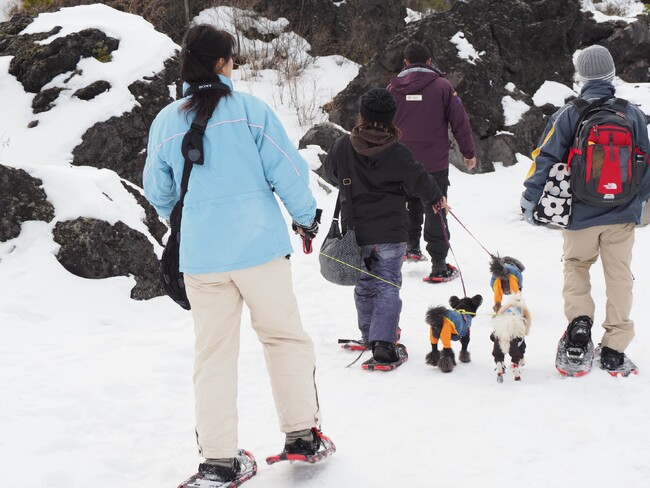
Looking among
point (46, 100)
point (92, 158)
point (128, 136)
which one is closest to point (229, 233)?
point (92, 158)

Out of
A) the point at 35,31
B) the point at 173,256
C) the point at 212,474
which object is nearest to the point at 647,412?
the point at 212,474

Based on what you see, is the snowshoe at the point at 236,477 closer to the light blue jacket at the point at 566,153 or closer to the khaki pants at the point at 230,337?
the khaki pants at the point at 230,337

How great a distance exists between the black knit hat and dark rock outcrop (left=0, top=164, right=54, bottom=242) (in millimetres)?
3342

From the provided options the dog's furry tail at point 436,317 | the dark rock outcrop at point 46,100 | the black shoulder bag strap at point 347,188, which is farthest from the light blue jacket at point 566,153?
the dark rock outcrop at point 46,100

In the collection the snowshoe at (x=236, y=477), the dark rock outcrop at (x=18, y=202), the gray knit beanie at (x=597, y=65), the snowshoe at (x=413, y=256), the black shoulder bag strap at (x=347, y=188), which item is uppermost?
the gray knit beanie at (x=597, y=65)

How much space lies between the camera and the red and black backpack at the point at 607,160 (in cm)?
346

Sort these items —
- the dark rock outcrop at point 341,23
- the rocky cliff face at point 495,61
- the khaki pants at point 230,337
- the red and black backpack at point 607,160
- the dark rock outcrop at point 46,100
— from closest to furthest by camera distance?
the khaki pants at point 230,337, the red and black backpack at point 607,160, the dark rock outcrop at point 46,100, the rocky cliff face at point 495,61, the dark rock outcrop at point 341,23

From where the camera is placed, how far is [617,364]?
12.4 ft

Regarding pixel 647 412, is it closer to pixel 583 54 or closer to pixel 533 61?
pixel 583 54

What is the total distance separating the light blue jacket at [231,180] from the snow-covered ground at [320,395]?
1076mm

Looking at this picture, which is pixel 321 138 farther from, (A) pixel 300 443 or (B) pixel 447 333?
(A) pixel 300 443

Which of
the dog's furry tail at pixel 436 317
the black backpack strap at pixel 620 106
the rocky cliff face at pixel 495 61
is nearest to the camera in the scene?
the black backpack strap at pixel 620 106

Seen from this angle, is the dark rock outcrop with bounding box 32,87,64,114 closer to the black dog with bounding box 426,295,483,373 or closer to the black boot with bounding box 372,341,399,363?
the black boot with bounding box 372,341,399,363

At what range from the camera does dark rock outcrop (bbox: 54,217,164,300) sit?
568 centimetres
